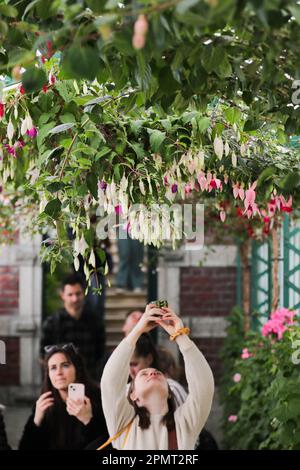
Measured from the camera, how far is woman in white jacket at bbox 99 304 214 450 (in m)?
3.66

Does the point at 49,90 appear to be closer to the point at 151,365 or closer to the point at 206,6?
the point at 206,6

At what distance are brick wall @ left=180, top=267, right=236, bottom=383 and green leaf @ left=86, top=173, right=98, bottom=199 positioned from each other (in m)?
7.38

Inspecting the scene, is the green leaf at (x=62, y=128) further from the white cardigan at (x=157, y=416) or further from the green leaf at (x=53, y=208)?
the white cardigan at (x=157, y=416)

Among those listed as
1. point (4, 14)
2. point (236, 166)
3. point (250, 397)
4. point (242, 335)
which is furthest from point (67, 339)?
point (4, 14)

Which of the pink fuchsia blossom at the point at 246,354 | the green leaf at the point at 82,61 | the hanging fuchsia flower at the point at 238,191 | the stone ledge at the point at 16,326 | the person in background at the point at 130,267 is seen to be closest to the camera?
the green leaf at the point at 82,61

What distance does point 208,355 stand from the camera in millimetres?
10594

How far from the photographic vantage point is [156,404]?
12.4ft

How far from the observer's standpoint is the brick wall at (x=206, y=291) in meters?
10.7

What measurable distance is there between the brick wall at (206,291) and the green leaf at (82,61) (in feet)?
28.7

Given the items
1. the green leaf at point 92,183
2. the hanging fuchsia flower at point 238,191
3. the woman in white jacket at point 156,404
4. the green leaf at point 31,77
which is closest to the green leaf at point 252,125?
the hanging fuchsia flower at point 238,191

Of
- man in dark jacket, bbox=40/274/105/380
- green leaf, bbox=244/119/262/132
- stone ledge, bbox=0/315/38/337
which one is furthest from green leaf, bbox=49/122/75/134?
stone ledge, bbox=0/315/38/337

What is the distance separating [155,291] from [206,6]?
8.91 metres

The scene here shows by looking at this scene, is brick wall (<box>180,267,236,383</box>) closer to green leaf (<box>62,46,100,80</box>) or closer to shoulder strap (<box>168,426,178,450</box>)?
shoulder strap (<box>168,426,178,450</box>)

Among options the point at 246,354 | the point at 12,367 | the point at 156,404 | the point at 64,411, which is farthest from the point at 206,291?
the point at 156,404
